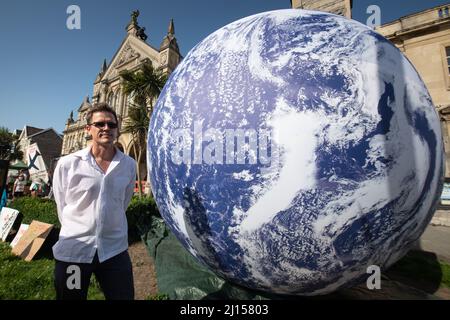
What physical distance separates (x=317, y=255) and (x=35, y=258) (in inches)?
209

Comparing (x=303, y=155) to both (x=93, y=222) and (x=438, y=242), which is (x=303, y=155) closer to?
(x=93, y=222)

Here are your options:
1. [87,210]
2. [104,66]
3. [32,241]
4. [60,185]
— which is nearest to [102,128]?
[60,185]

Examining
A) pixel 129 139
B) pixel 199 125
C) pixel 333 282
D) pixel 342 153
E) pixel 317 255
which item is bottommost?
pixel 333 282

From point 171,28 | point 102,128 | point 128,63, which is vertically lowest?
point 102,128

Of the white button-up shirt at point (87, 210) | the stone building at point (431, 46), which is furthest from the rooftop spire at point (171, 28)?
the white button-up shirt at point (87, 210)

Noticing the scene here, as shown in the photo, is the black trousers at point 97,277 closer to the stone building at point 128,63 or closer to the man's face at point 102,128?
the man's face at point 102,128

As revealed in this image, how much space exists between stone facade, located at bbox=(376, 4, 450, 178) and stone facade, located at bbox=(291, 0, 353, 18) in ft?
10.4

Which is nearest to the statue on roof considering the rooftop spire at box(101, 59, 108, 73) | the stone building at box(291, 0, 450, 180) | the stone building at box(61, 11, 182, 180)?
the stone building at box(61, 11, 182, 180)

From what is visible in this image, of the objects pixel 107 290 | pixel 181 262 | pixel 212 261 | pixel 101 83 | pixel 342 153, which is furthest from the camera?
pixel 101 83

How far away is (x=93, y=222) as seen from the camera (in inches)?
68.4

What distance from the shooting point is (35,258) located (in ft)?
14.8

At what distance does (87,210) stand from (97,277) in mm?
535

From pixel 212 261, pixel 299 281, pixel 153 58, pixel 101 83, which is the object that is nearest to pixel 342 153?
pixel 299 281
